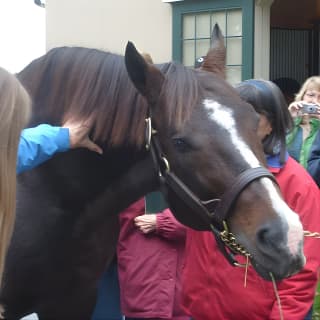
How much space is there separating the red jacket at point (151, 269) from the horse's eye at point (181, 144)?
1.07 metres

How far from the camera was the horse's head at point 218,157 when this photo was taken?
1842mm

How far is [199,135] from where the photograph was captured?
6.75ft

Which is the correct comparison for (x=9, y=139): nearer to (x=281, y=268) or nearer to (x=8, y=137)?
(x=8, y=137)

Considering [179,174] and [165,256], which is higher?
[179,174]

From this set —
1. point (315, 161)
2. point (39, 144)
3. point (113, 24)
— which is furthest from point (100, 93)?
point (113, 24)

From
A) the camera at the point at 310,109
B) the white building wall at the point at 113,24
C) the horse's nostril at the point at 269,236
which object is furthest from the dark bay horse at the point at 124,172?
the white building wall at the point at 113,24

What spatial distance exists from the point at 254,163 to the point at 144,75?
1.76 ft

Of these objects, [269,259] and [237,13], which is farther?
[237,13]

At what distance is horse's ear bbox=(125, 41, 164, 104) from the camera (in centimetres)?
219

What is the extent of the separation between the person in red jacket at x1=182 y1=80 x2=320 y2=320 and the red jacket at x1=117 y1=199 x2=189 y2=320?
2.02ft

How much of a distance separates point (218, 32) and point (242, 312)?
1171mm

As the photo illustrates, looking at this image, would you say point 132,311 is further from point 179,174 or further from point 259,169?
point 259,169

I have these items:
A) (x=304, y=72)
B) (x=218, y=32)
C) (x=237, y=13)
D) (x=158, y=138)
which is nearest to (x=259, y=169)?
(x=158, y=138)

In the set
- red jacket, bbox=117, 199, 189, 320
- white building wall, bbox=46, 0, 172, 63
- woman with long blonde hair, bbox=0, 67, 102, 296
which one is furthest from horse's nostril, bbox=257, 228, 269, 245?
white building wall, bbox=46, 0, 172, 63
